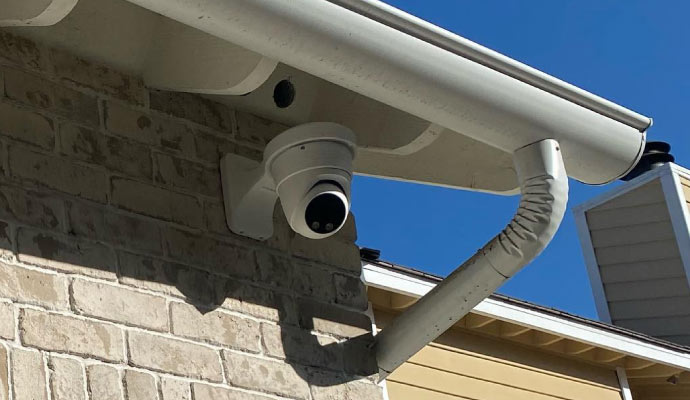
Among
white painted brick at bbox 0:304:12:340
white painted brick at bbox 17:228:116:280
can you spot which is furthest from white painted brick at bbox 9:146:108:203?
white painted brick at bbox 0:304:12:340

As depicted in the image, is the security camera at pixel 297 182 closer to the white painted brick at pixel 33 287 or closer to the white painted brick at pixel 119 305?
the white painted brick at pixel 119 305

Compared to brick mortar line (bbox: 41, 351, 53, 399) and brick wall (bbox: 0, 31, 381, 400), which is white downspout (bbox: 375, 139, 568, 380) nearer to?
brick wall (bbox: 0, 31, 381, 400)

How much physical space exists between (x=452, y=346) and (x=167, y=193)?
362 cm

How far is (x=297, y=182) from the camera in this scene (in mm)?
3135

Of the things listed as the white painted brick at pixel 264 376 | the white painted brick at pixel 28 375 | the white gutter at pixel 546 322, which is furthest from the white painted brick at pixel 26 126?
the white gutter at pixel 546 322

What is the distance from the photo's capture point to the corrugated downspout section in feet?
9.53

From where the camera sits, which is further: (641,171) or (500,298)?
(641,171)

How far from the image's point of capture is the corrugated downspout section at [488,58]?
290cm

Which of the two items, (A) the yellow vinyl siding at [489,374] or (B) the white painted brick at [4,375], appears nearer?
(B) the white painted brick at [4,375]

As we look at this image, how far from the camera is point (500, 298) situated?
21.9 feet

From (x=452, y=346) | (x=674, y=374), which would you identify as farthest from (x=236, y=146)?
(x=674, y=374)

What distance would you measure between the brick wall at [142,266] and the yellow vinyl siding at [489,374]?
2.86 m

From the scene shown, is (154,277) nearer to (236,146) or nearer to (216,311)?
(216,311)

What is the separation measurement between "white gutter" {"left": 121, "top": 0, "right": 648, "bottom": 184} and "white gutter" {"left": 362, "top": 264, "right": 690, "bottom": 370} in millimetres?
2784
